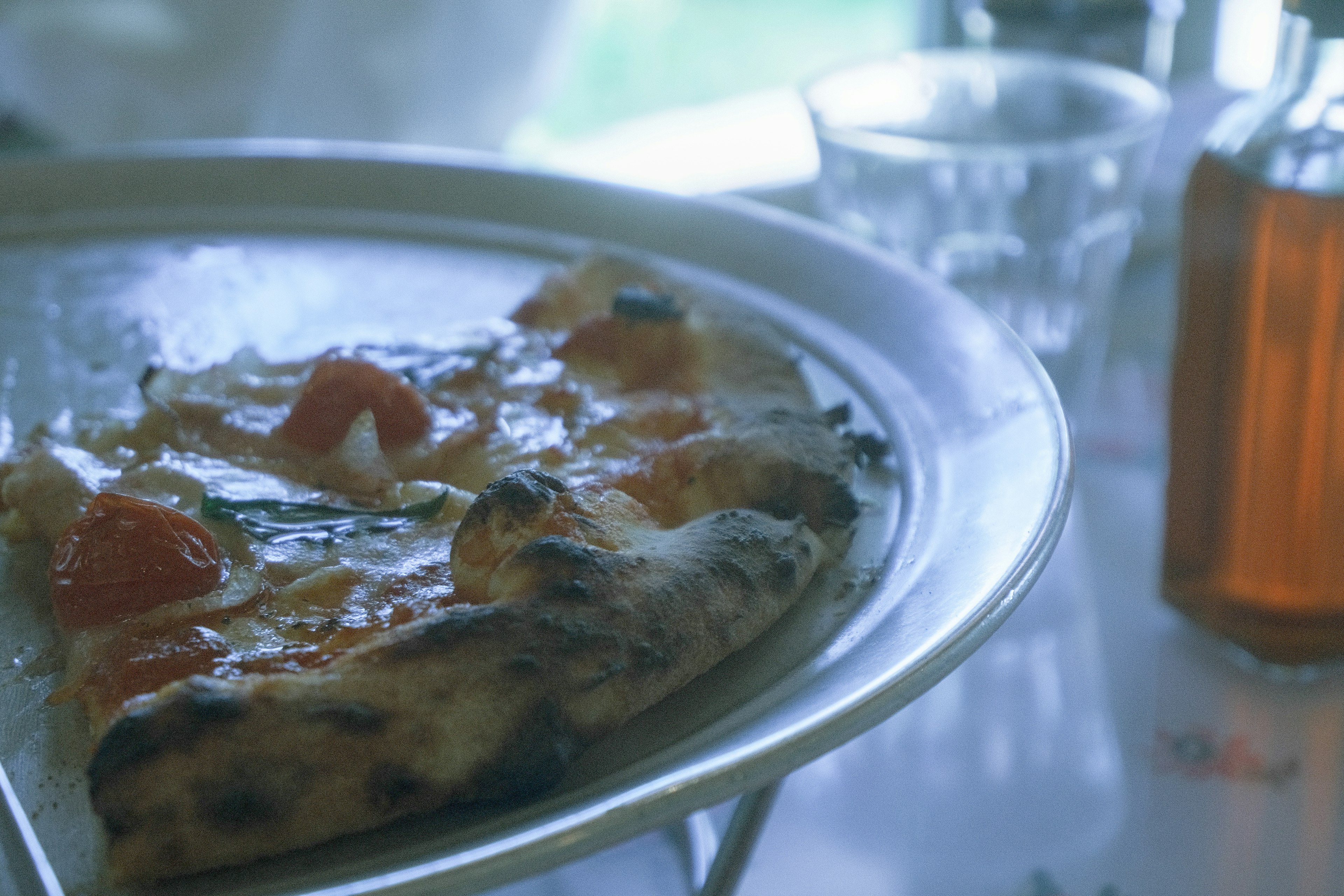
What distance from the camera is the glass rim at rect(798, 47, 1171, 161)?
4.20ft

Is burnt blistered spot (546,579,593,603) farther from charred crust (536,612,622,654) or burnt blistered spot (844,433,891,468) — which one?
burnt blistered spot (844,433,891,468)

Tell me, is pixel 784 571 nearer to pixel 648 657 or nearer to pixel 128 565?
pixel 648 657

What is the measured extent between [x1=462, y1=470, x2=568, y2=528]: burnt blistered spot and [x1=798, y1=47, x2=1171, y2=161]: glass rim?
2.13 feet

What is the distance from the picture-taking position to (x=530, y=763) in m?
0.62

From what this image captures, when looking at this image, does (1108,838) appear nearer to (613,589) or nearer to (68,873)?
(613,589)

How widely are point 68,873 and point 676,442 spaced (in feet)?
1.47

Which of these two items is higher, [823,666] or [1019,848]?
[823,666]

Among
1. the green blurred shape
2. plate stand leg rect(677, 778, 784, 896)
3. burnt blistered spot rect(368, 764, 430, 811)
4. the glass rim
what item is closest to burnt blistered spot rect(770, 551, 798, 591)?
plate stand leg rect(677, 778, 784, 896)

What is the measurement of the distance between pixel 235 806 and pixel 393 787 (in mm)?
65

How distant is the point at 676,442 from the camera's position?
92 cm

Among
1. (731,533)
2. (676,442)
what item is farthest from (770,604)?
(676,442)

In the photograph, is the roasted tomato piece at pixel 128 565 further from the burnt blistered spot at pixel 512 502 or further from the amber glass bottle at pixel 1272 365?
the amber glass bottle at pixel 1272 365

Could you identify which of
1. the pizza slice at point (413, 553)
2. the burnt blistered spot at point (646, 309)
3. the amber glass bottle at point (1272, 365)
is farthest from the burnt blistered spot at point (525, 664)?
the amber glass bottle at point (1272, 365)

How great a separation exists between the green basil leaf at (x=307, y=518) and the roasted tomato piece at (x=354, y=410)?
10 centimetres
